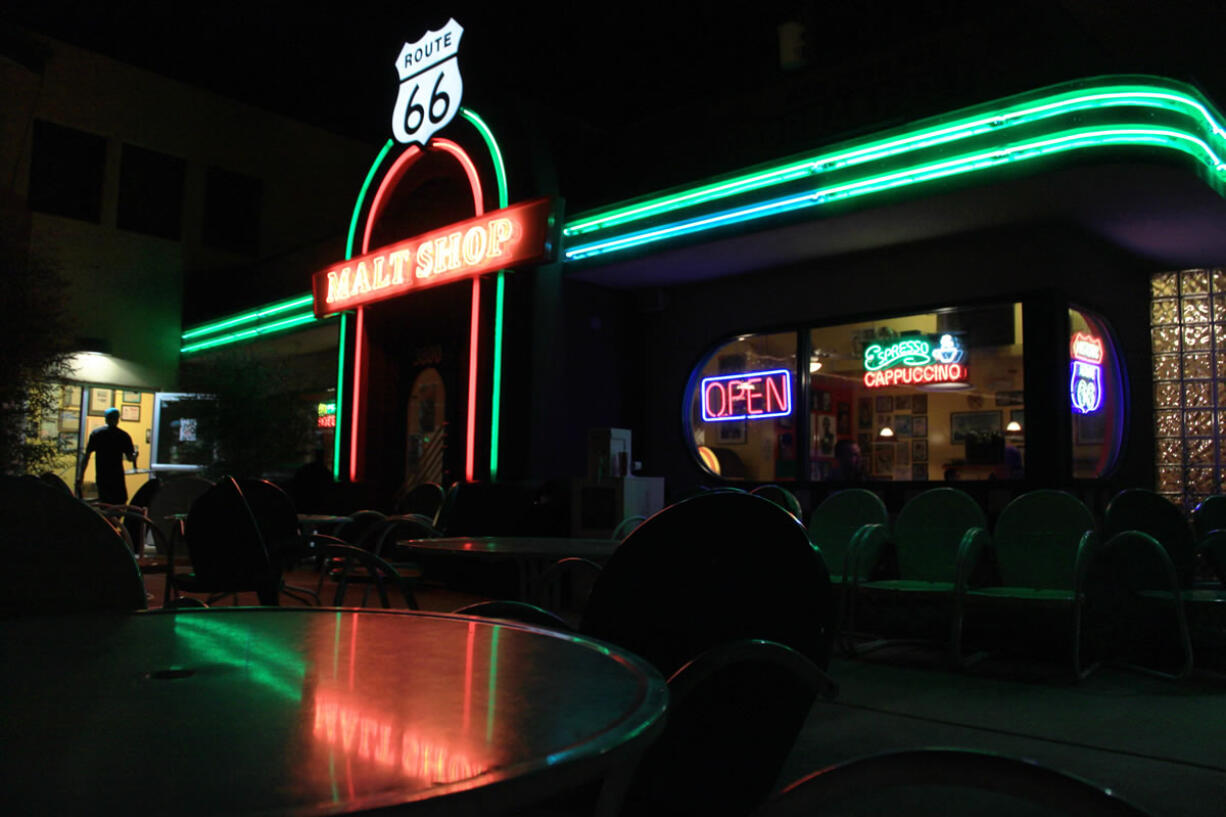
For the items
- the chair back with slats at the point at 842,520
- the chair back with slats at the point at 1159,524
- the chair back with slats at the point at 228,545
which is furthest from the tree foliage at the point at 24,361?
the chair back with slats at the point at 1159,524

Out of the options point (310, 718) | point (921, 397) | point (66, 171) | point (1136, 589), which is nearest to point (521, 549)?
point (310, 718)

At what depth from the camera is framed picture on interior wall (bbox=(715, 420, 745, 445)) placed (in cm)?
814

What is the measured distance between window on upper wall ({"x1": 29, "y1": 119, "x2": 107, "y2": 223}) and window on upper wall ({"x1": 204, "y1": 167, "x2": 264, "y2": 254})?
5.69ft

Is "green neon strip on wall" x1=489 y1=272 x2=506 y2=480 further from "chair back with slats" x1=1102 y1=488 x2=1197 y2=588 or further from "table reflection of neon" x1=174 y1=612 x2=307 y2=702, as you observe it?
"table reflection of neon" x1=174 y1=612 x2=307 y2=702

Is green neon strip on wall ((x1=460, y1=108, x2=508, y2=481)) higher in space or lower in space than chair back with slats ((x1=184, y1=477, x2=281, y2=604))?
higher

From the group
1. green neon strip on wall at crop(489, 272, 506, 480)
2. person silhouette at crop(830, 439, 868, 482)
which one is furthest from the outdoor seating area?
person silhouette at crop(830, 439, 868, 482)

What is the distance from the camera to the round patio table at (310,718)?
2.25 ft

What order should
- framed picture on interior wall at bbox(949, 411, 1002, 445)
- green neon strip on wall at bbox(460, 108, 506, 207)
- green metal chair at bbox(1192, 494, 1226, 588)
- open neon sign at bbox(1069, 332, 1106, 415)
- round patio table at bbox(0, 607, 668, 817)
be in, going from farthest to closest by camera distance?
green neon strip on wall at bbox(460, 108, 506, 207), framed picture on interior wall at bbox(949, 411, 1002, 445), open neon sign at bbox(1069, 332, 1106, 415), green metal chair at bbox(1192, 494, 1226, 588), round patio table at bbox(0, 607, 668, 817)

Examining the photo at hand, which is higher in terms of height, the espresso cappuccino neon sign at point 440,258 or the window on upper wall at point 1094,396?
the espresso cappuccino neon sign at point 440,258

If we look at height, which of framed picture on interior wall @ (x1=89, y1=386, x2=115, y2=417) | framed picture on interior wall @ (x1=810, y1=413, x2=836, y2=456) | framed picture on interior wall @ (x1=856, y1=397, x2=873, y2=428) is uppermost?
framed picture on interior wall @ (x1=89, y1=386, x2=115, y2=417)

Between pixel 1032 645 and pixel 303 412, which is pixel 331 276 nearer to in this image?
pixel 303 412

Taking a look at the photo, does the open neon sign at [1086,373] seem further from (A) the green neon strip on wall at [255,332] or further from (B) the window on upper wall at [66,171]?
(B) the window on upper wall at [66,171]

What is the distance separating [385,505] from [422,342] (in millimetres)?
1912

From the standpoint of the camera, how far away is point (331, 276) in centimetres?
1047
